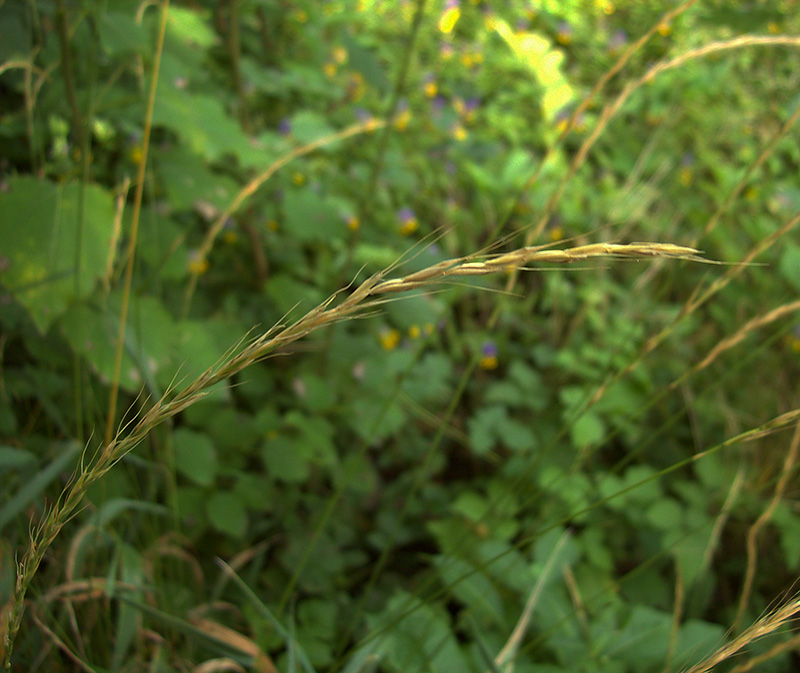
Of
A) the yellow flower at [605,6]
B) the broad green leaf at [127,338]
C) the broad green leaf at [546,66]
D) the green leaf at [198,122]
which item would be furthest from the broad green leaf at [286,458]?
the yellow flower at [605,6]

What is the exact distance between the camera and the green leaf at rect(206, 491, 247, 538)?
46.6 inches

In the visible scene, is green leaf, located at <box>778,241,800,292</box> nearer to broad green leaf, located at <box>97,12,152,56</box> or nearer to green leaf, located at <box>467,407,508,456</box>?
green leaf, located at <box>467,407,508,456</box>

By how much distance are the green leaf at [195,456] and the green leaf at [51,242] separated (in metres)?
0.41

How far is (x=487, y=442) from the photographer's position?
1604 mm

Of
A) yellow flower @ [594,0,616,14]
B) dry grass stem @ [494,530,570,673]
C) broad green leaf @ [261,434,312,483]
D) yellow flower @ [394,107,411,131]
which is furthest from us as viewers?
yellow flower @ [594,0,616,14]

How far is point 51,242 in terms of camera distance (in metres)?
0.91

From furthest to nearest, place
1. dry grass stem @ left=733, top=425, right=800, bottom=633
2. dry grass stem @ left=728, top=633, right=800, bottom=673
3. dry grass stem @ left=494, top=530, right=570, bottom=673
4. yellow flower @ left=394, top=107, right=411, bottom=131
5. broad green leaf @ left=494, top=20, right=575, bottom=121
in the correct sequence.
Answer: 1. yellow flower @ left=394, top=107, right=411, bottom=131
2. broad green leaf @ left=494, top=20, right=575, bottom=121
3. dry grass stem @ left=494, top=530, right=570, bottom=673
4. dry grass stem @ left=733, top=425, right=800, bottom=633
5. dry grass stem @ left=728, top=633, right=800, bottom=673

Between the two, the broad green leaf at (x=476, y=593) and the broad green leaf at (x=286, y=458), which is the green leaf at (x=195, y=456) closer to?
the broad green leaf at (x=286, y=458)

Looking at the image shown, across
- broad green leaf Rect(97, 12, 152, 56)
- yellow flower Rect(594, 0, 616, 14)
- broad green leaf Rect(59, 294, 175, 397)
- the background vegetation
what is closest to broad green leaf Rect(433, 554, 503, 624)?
the background vegetation

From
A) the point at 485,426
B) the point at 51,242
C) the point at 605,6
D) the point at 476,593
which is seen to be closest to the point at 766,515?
the point at 476,593

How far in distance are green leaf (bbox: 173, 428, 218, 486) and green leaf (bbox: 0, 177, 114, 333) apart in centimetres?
41

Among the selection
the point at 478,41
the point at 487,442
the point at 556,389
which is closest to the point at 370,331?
the point at 487,442

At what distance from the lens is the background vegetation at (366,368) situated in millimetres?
862

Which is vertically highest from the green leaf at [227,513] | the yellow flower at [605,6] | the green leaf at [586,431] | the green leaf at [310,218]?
the yellow flower at [605,6]
